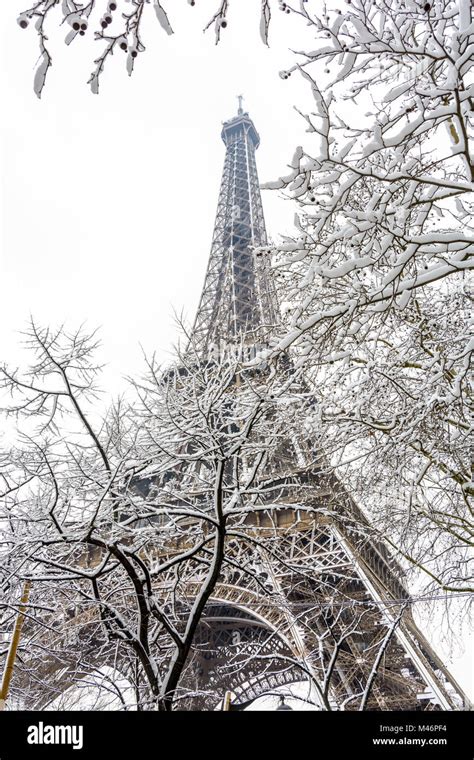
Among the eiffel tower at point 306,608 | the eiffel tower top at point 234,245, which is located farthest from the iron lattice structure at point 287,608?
the eiffel tower top at point 234,245

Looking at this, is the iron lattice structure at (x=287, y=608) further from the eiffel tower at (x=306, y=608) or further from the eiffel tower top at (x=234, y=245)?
the eiffel tower top at (x=234, y=245)

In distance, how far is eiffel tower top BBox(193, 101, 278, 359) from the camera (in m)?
25.8

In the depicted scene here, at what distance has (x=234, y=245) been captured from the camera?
3169 cm

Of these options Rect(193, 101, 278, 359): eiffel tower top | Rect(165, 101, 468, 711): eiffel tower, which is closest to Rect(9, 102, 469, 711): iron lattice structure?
Rect(165, 101, 468, 711): eiffel tower

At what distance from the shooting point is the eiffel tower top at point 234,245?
84.6ft

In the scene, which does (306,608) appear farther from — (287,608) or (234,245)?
(234,245)

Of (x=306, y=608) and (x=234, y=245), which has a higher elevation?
(x=234, y=245)

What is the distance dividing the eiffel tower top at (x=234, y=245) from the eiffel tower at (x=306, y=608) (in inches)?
4.9

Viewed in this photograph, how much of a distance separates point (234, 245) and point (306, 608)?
2452cm

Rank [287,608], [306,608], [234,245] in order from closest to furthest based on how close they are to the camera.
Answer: [287,608] → [306,608] → [234,245]

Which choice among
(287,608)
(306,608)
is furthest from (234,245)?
(287,608)

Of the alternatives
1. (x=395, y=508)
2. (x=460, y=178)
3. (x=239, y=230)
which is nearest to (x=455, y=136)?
(x=460, y=178)
